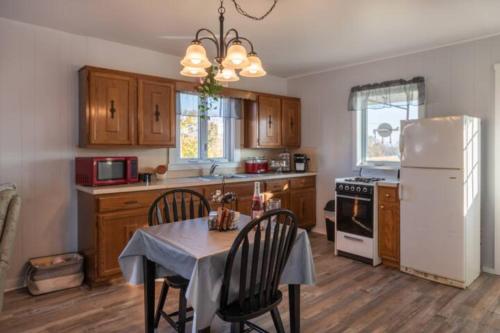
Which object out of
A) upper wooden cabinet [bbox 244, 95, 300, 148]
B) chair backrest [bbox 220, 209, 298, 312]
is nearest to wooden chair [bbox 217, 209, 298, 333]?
chair backrest [bbox 220, 209, 298, 312]

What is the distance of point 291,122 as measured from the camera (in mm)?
5055

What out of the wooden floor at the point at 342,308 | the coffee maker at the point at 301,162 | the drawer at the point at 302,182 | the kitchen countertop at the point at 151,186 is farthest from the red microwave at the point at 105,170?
the coffee maker at the point at 301,162

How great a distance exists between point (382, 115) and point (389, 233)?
1.58 m

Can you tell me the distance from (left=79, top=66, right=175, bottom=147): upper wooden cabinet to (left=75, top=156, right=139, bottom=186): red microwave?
0.56 feet

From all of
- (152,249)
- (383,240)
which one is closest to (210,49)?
(152,249)

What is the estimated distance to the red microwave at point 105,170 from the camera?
10.1 ft

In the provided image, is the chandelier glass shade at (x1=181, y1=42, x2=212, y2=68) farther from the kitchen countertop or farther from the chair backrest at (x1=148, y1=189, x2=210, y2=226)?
the kitchen countertop

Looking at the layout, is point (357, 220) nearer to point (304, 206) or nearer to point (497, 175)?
point (304, 206)

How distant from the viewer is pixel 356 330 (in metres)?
2.35

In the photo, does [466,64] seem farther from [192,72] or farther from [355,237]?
[192,72]

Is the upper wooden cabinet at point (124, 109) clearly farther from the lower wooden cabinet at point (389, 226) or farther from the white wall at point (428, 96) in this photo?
the lower wooden cabinet at point (389, 226)

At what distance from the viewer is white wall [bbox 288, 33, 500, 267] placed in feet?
11.0

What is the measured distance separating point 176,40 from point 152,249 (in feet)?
7.98

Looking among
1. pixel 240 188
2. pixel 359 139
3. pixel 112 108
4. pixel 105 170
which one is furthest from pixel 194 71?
pixel 359 139
